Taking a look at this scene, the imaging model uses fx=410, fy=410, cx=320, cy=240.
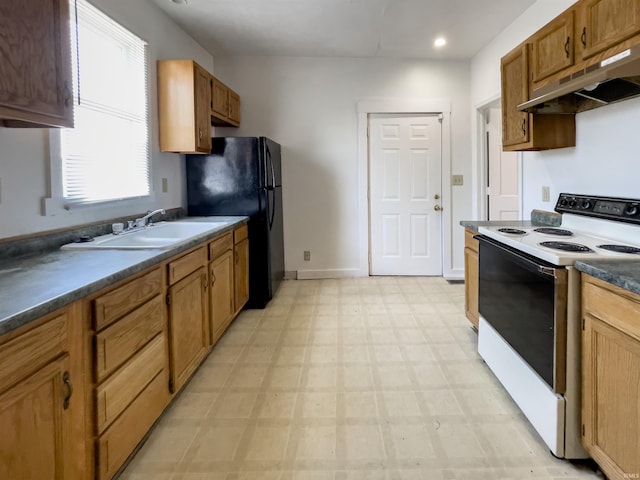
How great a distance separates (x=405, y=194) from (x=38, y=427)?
14.0ft

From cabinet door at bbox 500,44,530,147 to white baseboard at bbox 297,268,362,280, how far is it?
2.38 metres

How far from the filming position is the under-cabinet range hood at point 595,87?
5.35 feet

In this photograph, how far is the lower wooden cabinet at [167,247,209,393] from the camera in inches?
79.7

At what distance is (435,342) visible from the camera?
2961mm

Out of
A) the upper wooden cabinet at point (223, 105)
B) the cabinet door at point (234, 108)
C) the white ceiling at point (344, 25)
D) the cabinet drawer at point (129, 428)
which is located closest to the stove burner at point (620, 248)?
the cabinet drawer at point (129, 428)

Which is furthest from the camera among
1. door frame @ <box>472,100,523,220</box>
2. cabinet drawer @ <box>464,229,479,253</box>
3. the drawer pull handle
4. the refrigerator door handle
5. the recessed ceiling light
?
door frame @ <box>472,100,523,220</box>

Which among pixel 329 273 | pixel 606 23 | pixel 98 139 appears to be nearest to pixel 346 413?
pixel 98 139

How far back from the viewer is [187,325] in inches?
87.4

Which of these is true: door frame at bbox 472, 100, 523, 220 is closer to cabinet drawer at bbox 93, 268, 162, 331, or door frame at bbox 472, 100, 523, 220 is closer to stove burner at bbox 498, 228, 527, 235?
stove burner at bbox 498, 228, 527, 235

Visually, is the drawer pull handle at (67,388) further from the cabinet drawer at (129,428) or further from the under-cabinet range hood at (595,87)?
the under-cabinet range hood at (595,87)

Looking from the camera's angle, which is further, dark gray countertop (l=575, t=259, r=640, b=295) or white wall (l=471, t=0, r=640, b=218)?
white wall (l=471, t=0, r=640, b=218)

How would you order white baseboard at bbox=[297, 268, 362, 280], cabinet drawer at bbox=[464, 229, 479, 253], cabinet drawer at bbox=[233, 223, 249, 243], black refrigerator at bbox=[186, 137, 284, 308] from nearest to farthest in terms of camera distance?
cabinet drawer at bbox=[464, 229, 479, 253]
cabinet drawer at bbox=[233, 223, 249, 243]
black refrigerator at bbox=[186, 137, 284, 308]
white baseboard at bbox=[297, 268, 362, 280]

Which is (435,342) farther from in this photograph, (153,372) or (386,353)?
(153,372)

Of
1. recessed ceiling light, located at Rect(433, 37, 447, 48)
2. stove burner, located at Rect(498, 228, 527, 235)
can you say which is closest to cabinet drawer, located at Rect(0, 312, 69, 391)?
stove burner, located at Rect(498, 228, 527, 235)
